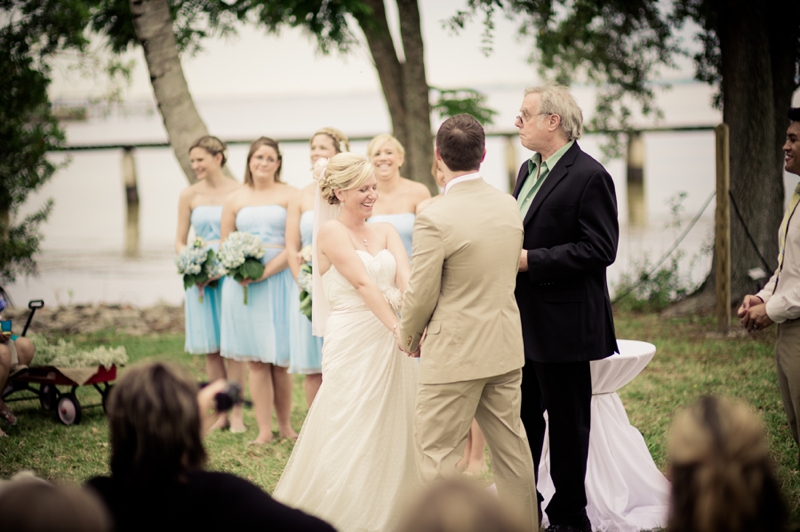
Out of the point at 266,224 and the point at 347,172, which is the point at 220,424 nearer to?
the point at 347,172

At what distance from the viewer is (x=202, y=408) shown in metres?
2.24

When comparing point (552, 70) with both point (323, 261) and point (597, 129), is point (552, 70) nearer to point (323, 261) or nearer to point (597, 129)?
point (597, 129)

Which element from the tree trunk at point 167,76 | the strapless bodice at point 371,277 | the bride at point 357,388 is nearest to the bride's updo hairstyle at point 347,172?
the bride at point 357,388

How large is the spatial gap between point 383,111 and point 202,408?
109 ft

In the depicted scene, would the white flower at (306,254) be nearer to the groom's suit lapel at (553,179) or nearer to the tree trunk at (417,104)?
the groom's suit lapel at (553,179)

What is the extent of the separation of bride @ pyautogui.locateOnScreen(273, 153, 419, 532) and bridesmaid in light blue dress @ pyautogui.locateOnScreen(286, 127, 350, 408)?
163 centimetres

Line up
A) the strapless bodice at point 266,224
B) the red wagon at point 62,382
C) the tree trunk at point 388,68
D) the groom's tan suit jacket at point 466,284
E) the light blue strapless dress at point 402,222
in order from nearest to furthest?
1. the groom's tan suit jacket at point 466,284
2. the light blue strapless dress at point 402,222
3. the strapless bodice at point 266,224
4. the red wagon at point 62,382
5. the tree trunk at point 388,68

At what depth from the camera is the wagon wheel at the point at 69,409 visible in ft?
21.1

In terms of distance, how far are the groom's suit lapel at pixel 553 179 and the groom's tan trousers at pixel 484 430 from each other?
86 centimetres

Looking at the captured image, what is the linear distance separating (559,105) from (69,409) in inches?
195

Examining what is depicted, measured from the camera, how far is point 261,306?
6.17m

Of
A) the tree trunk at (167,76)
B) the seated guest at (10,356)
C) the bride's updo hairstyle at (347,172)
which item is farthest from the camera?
the tree trunk at (167,76)

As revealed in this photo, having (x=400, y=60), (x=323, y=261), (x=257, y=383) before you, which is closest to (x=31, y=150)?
(x=400, y=60)

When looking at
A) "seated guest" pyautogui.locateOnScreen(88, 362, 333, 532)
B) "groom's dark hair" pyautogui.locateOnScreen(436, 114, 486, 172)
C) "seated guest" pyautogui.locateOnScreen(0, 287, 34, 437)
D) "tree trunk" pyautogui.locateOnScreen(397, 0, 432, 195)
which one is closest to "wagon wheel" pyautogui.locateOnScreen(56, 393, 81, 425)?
"seated guest" pyautogui.locateOnScreen(0, 287, 34, 437)
